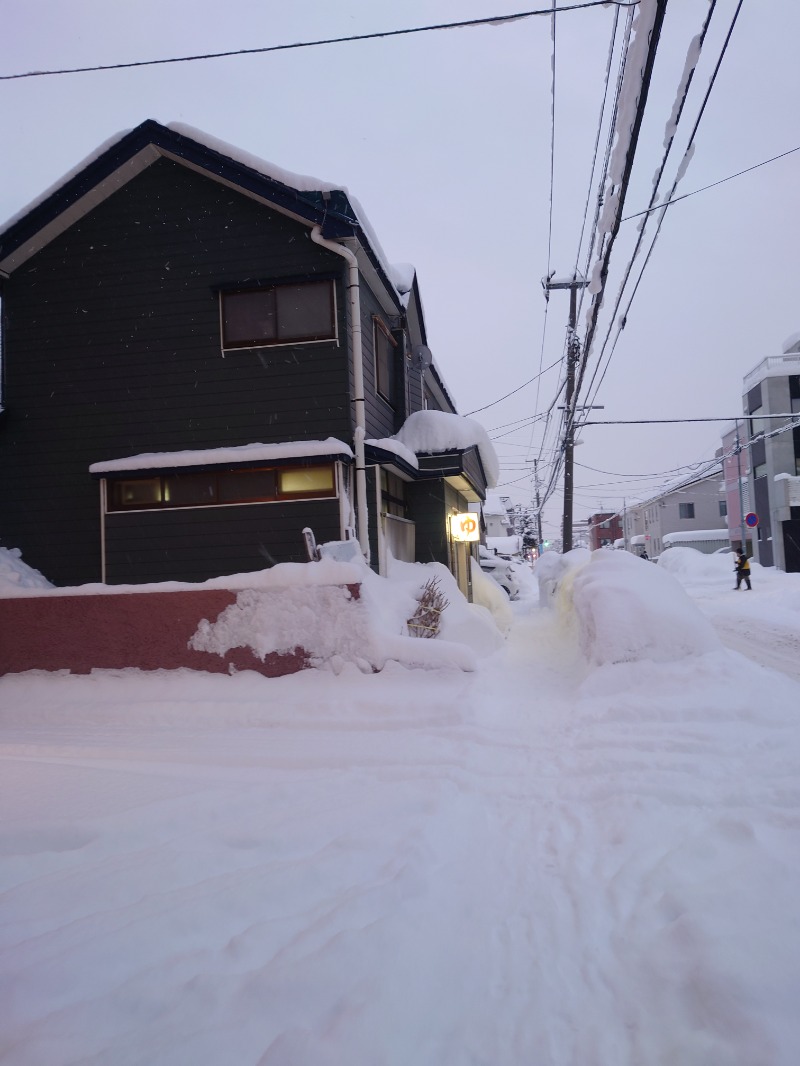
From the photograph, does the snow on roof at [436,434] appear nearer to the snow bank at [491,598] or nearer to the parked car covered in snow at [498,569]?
the snow bank at [491,598]

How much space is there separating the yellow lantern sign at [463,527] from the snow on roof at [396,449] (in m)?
2.16

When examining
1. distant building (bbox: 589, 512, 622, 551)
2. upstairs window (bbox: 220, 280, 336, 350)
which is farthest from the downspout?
distant building (bbox: 589, 512, 622, 551)

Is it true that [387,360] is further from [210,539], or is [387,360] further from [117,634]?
[117,634]

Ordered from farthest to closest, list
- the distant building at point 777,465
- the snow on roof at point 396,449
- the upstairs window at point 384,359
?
the distant building at point 777,465
the upstairs window at point 384,359
the snow on roof at point 396,449

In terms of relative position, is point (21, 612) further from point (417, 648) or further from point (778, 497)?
point (778, 497)

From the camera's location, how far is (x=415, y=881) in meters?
3.36

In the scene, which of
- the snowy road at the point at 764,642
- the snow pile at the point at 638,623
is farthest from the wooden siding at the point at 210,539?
the snowy road at the point at 764,642

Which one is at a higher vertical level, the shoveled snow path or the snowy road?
the shoveled snow path

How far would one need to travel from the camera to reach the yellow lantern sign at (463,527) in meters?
14.6

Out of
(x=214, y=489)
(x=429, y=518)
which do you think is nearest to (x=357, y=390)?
(x=214, y=489)

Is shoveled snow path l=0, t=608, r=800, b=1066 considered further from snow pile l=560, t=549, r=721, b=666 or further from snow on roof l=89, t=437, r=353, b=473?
snow on roof l=89, t=437, r=353, b=473

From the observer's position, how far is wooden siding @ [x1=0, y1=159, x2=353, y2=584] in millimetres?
11125

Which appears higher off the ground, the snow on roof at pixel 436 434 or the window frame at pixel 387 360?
the window frame at pixel 387 360

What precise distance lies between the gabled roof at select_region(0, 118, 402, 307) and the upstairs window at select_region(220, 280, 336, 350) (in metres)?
1.02
